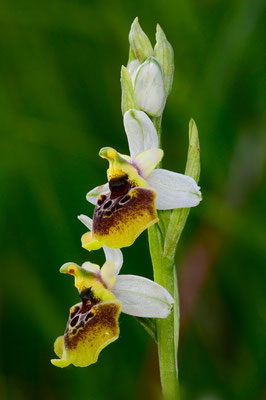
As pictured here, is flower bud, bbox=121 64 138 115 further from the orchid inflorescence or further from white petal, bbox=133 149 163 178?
white petal, bbox=133 149 163 178

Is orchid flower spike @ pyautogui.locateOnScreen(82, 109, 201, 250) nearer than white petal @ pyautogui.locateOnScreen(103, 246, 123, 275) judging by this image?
Yes

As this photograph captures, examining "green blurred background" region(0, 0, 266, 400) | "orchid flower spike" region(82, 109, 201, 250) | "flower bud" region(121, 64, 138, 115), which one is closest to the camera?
"orchid flower spike" region(82, 109, 201, 250)

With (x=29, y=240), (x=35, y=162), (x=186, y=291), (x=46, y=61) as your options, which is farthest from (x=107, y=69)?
(x=186, y=291)

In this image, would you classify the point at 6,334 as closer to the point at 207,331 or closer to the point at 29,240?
the point at 29,240

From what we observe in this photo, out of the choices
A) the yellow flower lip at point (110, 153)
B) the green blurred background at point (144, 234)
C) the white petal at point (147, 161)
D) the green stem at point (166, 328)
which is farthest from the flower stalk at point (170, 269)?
the green blurred background at point (144, 234)

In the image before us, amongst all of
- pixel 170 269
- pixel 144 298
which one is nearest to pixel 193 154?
pixel 170 269

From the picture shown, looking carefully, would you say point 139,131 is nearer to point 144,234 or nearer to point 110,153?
point 110,153

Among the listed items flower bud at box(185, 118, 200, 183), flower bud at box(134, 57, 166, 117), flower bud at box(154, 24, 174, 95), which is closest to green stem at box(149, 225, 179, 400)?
flower bud at box(185, 118, 200, 183)
